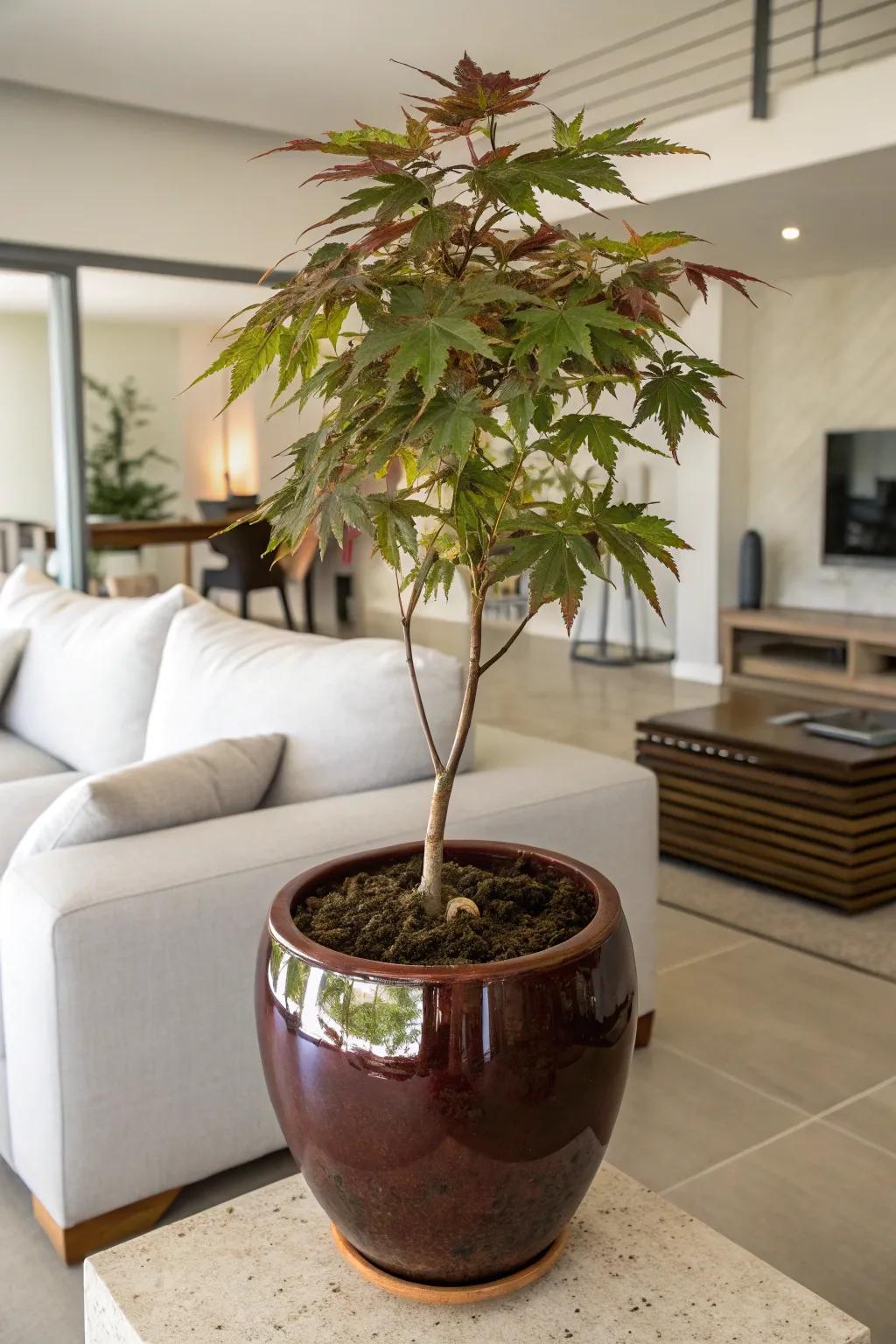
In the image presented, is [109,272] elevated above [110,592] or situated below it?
above

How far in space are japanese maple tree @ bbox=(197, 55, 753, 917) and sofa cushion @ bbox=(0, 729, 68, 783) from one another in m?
2.11

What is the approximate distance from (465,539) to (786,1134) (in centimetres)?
152

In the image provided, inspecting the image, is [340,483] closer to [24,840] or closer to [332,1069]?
[332,1069]

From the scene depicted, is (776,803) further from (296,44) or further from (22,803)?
(296,44)

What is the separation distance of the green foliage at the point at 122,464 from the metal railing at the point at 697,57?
2427 millimetres

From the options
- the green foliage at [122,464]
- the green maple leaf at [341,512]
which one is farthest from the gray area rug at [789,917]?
the green foliage at [122,464]

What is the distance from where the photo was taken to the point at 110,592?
237 inches

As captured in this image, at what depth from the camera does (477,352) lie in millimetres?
866

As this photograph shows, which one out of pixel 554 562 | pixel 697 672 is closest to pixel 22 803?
pixel 554 562

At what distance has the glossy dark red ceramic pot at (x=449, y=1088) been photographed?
918mm

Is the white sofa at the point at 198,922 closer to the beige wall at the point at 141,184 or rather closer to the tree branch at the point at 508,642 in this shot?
the tree branch at the point at 508,642

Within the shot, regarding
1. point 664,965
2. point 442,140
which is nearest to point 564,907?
point 442,140

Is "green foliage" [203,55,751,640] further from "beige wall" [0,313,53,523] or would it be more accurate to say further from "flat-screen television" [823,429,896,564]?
"flat-screen television" [823,429,896,564]

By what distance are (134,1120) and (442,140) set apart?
54.0 inches
